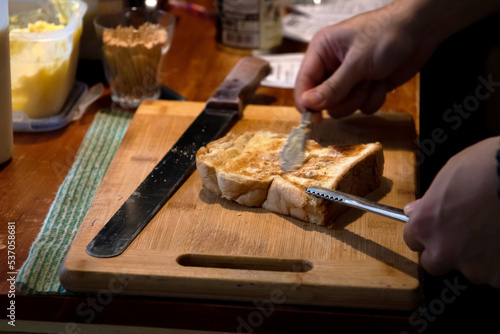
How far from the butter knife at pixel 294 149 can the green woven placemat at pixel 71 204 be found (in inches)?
19.5

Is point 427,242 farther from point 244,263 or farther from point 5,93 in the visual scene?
point 5,93

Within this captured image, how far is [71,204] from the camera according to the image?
1.43 metres

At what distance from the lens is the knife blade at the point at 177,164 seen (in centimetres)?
124

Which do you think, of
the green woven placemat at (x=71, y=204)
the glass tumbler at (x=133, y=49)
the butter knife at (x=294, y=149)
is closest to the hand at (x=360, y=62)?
the butter knife at (x=294, y=149)

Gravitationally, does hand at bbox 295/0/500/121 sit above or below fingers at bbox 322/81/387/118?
above

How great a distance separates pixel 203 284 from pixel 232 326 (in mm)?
103

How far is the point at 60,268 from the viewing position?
46.9 inches

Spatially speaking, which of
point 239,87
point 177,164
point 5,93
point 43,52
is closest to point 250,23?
point 239,87

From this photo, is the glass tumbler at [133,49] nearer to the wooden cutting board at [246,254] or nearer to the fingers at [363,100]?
the wooden cutting board at [246,254]

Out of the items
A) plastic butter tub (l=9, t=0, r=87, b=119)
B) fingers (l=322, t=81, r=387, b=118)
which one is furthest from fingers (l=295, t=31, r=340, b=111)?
plastic butter tub (l=9, t=0, r=87, b=119)

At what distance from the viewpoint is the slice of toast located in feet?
4.31

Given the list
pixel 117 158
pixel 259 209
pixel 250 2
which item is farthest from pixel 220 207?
pixel 250 2

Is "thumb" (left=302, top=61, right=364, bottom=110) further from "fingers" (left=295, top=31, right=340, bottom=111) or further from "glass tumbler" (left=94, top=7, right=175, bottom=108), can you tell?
"glass tumbler" (left=94, top=7, right=175, bottom=108)

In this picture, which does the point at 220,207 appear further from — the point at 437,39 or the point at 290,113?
the point at 437,39
